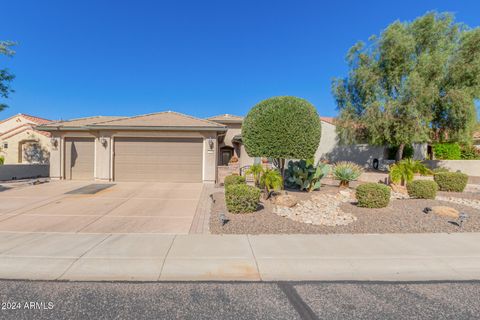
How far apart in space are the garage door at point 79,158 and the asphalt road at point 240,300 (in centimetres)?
1281

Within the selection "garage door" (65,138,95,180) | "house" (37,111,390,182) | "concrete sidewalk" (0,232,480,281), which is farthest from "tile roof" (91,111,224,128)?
"concrete sidewalk" (0,232,480,281)

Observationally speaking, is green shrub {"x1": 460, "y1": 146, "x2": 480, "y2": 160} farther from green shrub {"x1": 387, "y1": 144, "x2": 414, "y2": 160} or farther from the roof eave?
the roof eave

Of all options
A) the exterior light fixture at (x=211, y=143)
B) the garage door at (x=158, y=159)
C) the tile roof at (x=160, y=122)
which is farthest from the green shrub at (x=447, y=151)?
the garage door at (x=158, y=159)

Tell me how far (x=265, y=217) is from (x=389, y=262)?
2.97 m

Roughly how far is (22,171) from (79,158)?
16.2ft

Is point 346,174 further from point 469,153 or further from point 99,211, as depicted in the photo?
point 469,153

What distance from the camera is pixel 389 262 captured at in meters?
4.02

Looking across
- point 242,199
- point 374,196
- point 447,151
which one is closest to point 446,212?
point 374,196

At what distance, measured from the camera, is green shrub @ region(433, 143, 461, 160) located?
18672mm

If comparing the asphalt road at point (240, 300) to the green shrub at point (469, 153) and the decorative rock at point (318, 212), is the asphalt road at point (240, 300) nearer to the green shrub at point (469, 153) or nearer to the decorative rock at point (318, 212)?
the decorative rock at point (318, 212)

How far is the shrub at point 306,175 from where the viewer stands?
9570 millimetres

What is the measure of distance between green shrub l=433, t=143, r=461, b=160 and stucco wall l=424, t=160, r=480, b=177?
1.36 m

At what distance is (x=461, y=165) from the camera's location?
17.2 meters

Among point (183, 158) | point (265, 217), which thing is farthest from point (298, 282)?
point (183, 158)
